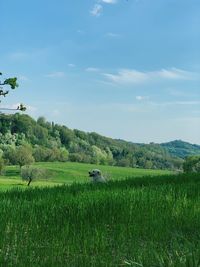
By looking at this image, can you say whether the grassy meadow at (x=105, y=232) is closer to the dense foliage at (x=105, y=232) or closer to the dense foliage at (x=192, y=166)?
the dense foliage at (x=105, y=232)

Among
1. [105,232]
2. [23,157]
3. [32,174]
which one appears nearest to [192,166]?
[32,174]

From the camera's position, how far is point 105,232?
6.59 metres

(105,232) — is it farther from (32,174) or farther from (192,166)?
(32,174)

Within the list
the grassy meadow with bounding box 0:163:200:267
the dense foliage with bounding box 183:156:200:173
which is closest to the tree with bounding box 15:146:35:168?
the dense foliage with bounding box 183:156:200:173

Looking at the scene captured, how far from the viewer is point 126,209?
27.5 ft

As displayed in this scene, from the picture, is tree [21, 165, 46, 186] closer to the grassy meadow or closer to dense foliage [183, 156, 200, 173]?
dense foliage [183, 156, 200, 173]

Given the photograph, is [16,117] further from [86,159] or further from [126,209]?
[86,159]

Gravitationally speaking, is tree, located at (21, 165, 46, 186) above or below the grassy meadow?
below

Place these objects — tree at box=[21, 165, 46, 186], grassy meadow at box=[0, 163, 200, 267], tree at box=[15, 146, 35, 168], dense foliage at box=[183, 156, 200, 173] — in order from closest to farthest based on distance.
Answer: grassy meadow at box=[0, 163, 200, 267], dense foliage at box=[183, 156, 200, 173], tree at box=[21, 165, 46, 186], tree at box=[15, 146, 35, 168]

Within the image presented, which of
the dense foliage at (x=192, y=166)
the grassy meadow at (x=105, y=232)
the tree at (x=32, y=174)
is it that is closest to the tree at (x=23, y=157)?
the tree at (x=32, y=174)

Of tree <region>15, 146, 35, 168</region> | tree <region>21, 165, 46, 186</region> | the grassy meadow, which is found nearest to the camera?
the grassy meadow

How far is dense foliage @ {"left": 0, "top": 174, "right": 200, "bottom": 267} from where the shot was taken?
4.88 meters

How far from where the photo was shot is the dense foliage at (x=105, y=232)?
16.0 ft

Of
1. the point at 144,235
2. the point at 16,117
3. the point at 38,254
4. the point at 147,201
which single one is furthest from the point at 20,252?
the point at 16,117
